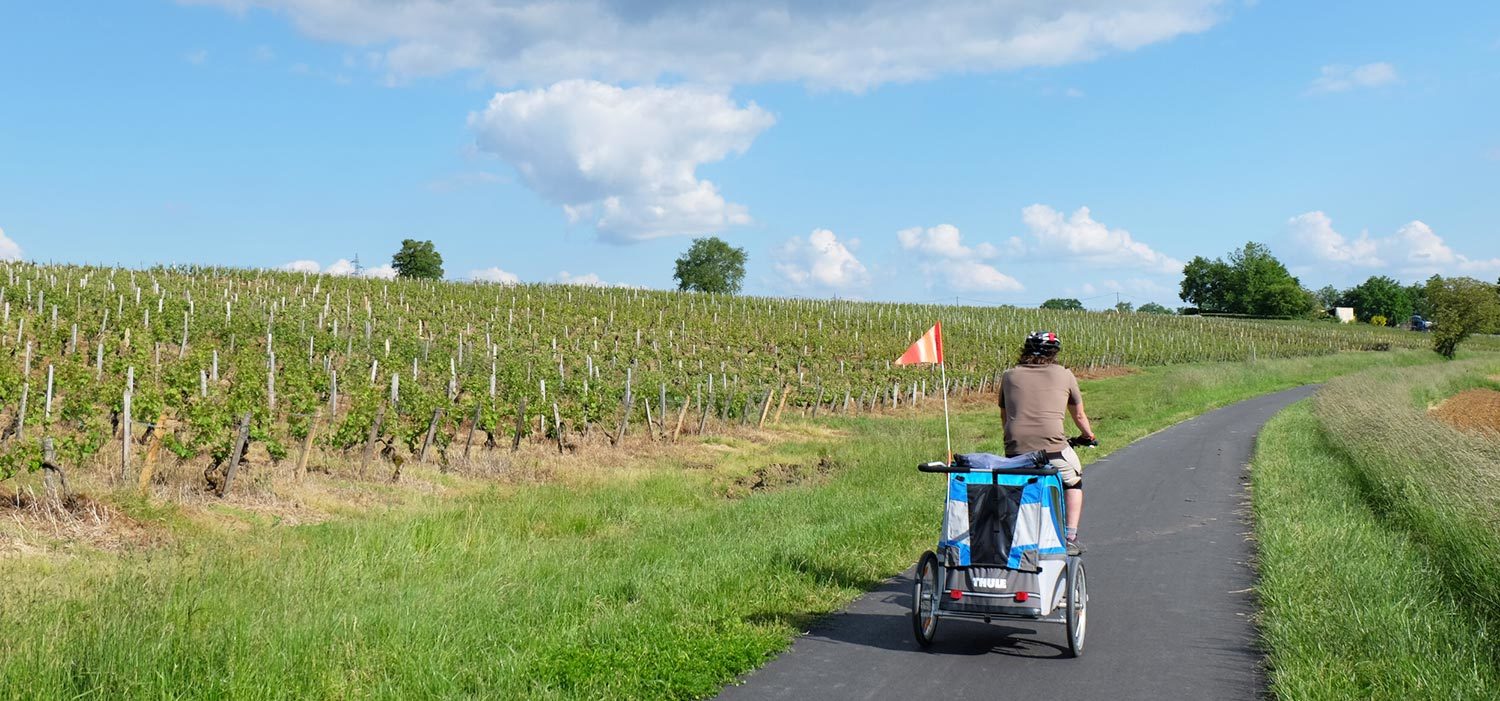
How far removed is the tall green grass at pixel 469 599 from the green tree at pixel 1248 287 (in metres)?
140

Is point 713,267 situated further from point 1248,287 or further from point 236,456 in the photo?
point 236,456

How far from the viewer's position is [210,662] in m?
5.39

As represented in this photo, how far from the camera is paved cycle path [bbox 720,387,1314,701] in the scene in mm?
5746

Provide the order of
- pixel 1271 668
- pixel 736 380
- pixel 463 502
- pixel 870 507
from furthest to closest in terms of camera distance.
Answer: pixel 736 380
pixel 463 502
pixel 870 507
pixel 1271 668

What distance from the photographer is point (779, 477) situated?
670 inches

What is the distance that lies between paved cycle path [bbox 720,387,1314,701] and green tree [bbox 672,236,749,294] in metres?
124

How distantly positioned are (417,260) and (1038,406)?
343 feet

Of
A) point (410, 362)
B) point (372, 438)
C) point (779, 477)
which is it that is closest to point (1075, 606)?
point (779, 477)

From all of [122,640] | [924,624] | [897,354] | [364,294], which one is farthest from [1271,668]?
[364,294]

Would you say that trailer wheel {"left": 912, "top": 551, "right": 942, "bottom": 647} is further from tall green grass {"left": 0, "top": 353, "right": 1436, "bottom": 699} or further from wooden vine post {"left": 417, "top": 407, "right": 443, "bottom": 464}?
wooden vine post {"left": 417, "top": 407, "right": 443, "bottom": 464}

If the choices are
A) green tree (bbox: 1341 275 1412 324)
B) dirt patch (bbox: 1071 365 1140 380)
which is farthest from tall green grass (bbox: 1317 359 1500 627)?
green tree (bbox: 1341 275 1412 324)

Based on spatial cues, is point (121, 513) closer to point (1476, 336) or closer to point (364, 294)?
point (364, 294)

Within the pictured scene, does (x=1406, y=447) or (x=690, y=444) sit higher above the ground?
(x=1406, y=447)

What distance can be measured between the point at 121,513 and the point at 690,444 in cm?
1266
